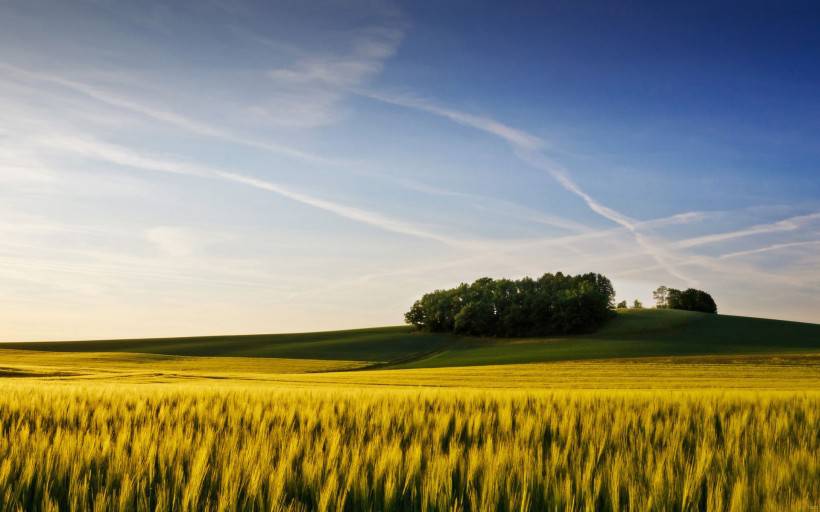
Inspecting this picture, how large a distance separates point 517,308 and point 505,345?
29.5 ft

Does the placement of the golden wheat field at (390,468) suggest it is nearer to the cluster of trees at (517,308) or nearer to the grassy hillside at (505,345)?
the grassy hillside at (505,345)

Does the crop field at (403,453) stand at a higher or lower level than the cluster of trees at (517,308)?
Answer: lower

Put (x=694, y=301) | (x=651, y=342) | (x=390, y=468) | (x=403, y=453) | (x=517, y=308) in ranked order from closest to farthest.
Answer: (x=390, y=468), (x=403, y=453), (x=651, y=342), (x=517, y=308), (x=694, y=301)

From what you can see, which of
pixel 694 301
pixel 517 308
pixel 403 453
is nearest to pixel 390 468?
pixel 403 453

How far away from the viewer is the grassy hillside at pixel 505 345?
49.5 m

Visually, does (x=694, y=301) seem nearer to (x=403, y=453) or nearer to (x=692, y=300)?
(x=692, y=300)

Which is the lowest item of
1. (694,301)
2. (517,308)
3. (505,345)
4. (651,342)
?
(505,345)

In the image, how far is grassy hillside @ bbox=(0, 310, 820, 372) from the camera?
4947 cm

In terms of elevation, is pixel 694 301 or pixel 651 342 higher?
pixel 694 301

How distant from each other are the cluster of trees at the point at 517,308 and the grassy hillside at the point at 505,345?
2.56 m

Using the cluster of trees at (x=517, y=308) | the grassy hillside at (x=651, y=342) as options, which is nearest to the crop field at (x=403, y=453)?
the grassy hillside at (x=651, y=342)

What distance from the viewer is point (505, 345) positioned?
6128 cm

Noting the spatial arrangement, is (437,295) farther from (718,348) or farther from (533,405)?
(533,405)

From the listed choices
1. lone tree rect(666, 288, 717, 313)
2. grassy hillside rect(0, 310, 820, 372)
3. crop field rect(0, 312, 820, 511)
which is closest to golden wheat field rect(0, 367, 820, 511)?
crop field rect(0, 312, 820, 511)
